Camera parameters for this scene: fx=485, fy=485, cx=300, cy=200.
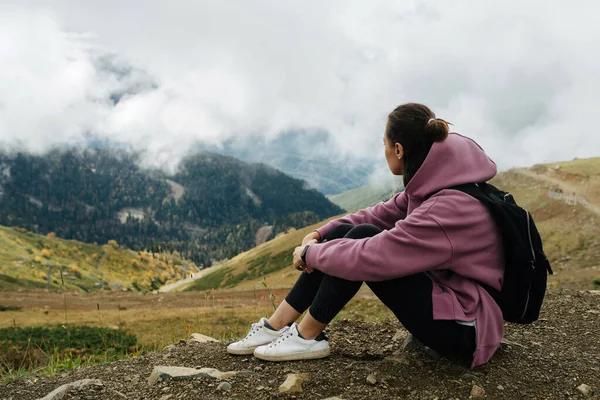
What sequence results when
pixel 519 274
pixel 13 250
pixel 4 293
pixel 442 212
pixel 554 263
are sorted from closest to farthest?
pixel 442 212 → pixel 519 274 → pixel 554 263 → pixel 4 293 → pixel 13 250

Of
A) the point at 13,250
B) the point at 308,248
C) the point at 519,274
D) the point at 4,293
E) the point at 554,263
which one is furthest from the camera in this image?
the point at 13,250

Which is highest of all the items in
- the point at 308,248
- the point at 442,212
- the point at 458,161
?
the point at 458,161

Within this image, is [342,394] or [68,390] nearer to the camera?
[342,394]

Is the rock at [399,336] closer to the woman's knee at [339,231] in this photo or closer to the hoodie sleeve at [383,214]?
the hoodie sleeve at [383,214]

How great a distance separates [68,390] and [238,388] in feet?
4.98

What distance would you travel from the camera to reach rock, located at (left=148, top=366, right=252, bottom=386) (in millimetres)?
4250

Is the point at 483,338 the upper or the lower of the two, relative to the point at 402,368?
upper

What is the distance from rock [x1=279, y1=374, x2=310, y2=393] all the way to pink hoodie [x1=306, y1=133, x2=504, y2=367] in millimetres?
941

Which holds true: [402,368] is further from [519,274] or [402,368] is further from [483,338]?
[519,274]

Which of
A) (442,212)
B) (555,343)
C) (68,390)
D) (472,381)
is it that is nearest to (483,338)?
(472,381)

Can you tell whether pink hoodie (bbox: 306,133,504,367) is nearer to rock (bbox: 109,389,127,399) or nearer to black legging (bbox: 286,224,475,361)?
black legging (bbox: 286,224,475,361)

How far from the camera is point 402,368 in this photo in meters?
4.12

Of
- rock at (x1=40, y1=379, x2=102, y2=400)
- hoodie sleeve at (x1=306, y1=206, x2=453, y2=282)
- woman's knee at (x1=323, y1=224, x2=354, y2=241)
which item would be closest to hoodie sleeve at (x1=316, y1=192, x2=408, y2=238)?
woman's knee at (x1=323, y1=224, x2=354, y2=241)

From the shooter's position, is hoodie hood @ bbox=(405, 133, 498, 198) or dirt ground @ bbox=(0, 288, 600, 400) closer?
hoodie hood @ bbox=(405, 133, 498, 198)
